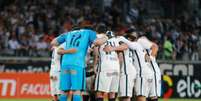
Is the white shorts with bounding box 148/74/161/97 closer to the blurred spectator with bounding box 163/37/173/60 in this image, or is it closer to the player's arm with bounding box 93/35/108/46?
the player's arm with bounding box 93/35/108/46

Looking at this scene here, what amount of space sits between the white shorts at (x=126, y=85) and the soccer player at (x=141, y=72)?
290 millimetres

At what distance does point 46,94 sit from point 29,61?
4.21 ft

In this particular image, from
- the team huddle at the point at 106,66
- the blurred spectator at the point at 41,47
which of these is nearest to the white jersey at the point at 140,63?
the team huddle at the point at 106,66

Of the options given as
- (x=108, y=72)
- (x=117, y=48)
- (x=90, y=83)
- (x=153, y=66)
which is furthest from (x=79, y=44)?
(x=153, y=66)

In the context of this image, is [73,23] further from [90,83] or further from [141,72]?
[90,83]

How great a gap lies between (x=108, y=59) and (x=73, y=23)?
Result: 1181 cm

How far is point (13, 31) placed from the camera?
26.8 metres

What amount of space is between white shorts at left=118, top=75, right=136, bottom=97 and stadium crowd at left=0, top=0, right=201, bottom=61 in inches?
317

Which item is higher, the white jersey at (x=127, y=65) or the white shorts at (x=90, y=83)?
the white jersey at (x=127, y=65)

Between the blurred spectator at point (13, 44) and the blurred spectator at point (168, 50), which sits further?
the blurred spectator at point (168, 50)

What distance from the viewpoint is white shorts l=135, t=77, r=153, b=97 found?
16.7 m

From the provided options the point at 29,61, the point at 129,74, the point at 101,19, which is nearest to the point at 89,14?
the point at 101,19

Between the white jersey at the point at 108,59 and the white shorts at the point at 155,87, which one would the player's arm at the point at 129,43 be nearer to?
the white jersey at the point at 108,59

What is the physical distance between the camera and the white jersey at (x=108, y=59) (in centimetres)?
1630
